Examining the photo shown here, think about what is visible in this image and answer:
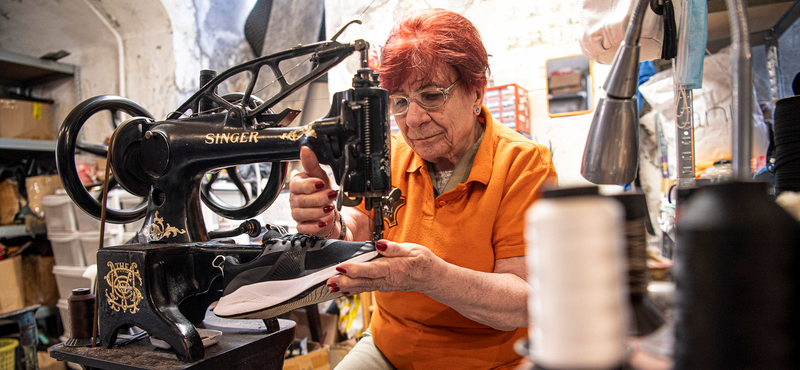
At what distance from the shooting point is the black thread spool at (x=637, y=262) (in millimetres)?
365

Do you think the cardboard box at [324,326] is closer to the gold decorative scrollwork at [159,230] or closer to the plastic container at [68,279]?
the plastic container at [68,279]

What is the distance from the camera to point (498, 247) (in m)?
1.16

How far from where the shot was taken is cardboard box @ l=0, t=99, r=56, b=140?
116 inches

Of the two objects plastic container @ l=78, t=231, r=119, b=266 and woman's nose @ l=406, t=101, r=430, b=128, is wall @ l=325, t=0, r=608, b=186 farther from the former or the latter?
→ plastic container @ l=78, t=231, r=119, b=266

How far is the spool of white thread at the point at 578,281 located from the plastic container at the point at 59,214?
351cm

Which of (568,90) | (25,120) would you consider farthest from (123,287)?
(25,120)

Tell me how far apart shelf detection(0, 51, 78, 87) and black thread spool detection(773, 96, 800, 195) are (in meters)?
4.03

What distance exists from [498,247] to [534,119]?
6.08 ft

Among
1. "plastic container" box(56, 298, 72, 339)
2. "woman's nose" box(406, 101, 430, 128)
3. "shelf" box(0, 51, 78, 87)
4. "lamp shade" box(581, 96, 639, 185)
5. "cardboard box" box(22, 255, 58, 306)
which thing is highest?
"shelf" box(0, 51, 78, 87)

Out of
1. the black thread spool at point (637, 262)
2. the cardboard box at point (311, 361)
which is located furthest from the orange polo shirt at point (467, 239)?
the cardboard box at point (311, 361)

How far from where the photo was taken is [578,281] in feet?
0.77

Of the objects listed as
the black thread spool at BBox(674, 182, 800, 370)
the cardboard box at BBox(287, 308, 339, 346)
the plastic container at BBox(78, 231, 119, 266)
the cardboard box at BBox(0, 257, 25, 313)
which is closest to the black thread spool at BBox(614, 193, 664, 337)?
the black thread spool at BBox(674, 182, 800, 370)

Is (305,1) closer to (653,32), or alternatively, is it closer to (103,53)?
(103,53)

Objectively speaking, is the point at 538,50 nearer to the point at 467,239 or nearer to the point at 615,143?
the point at 467,239
